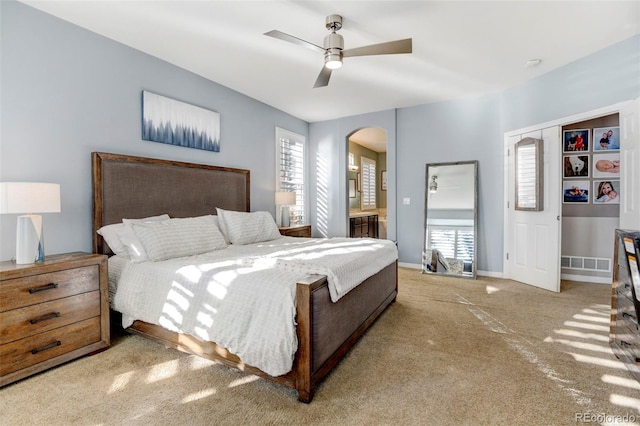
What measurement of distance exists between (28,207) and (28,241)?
9.9 inches

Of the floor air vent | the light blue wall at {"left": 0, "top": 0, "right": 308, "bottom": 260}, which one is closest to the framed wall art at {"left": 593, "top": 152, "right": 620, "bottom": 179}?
the floor air vent

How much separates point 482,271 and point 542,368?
9.22 ft

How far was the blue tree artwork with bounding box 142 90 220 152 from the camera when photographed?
10.8 ft

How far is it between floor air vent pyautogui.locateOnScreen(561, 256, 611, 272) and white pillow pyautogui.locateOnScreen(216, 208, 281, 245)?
4304 millimetres

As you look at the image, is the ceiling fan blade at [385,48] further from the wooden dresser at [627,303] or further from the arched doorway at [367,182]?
the arched doorway at [367,182]

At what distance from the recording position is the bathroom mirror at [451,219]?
475 centimetres

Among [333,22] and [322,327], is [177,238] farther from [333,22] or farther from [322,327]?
[333,22]

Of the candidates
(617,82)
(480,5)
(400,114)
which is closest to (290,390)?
(480,5)

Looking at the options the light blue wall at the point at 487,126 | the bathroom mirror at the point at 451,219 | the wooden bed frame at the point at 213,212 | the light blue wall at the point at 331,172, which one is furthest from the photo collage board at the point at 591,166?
the wooden bed frame at the point at 213,212

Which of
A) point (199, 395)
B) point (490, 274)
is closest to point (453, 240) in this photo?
point (490, 274)

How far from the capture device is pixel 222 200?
4070mm

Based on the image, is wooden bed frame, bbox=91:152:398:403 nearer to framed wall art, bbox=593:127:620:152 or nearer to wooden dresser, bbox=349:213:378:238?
wooden dresser, bbox=349:213:378:238

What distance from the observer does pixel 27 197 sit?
2.07m

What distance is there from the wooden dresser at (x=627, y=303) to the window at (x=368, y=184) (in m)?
6.03
